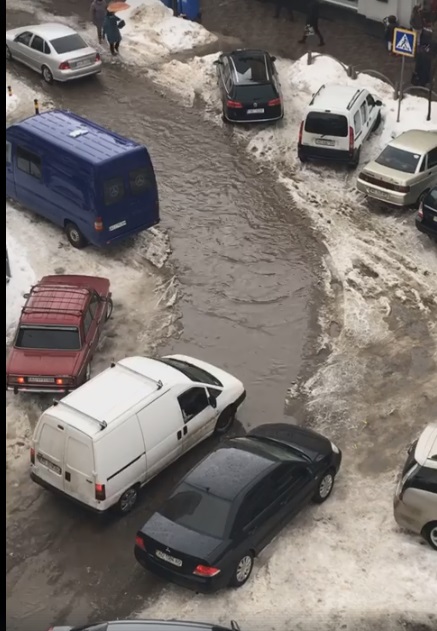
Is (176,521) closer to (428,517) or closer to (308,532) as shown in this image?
(308,532)

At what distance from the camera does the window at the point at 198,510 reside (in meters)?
12.4

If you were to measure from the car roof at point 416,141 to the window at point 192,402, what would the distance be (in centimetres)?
950

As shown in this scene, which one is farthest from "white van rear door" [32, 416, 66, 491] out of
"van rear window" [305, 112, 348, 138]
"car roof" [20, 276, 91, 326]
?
"van rear window" [305, 112, 348, 138]

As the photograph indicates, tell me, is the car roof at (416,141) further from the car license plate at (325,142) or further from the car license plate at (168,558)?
the car license plate at (168,558)

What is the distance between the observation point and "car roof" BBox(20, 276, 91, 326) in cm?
1664

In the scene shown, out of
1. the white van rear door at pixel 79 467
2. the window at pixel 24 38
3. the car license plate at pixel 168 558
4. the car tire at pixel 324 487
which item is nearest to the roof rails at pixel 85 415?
the white van rear door at pixel 79 467

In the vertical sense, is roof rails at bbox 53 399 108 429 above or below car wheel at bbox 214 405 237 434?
above

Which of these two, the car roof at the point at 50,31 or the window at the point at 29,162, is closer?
the window at the point at 29,162

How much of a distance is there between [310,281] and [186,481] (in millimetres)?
7568

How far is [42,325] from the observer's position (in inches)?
651

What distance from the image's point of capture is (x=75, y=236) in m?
20.4

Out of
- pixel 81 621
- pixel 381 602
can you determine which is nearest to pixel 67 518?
pixel 81 621

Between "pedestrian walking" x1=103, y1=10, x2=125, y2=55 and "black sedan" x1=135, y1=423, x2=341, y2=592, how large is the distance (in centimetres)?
1882

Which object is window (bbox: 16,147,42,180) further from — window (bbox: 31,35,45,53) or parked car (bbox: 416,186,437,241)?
window (bbox: 31,35,45,53)
